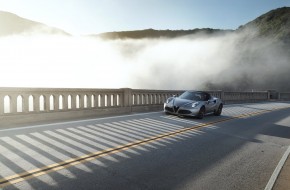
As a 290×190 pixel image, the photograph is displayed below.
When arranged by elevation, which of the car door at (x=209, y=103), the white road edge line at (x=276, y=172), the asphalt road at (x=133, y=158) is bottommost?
the white road edge line at (x=276, y=172)

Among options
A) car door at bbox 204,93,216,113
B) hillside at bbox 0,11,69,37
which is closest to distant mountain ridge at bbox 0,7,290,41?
hillside at bbox 0,11,69,37

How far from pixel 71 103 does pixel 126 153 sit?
22.1 ft

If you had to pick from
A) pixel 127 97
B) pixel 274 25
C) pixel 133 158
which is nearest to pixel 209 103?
pixel 127 97

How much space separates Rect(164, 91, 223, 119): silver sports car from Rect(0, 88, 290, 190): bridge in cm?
284

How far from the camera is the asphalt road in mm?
4957

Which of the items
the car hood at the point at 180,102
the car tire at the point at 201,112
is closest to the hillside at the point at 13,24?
the car hood at the point at 180,102

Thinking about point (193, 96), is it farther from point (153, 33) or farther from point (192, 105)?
point (153, 33)

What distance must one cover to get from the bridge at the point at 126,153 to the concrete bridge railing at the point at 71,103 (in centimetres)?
4

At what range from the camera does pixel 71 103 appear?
42.3 ft

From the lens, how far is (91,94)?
550 inches

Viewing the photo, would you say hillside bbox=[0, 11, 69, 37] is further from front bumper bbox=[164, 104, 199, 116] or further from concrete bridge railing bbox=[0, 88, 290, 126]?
front bumper bbox=[164, 104, 199, 116]

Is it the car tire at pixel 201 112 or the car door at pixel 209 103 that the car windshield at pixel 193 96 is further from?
the car tire at pixel 201 112

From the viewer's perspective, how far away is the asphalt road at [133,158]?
4957 millimetres

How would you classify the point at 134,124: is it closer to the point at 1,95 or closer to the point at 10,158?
the point at 1,95
